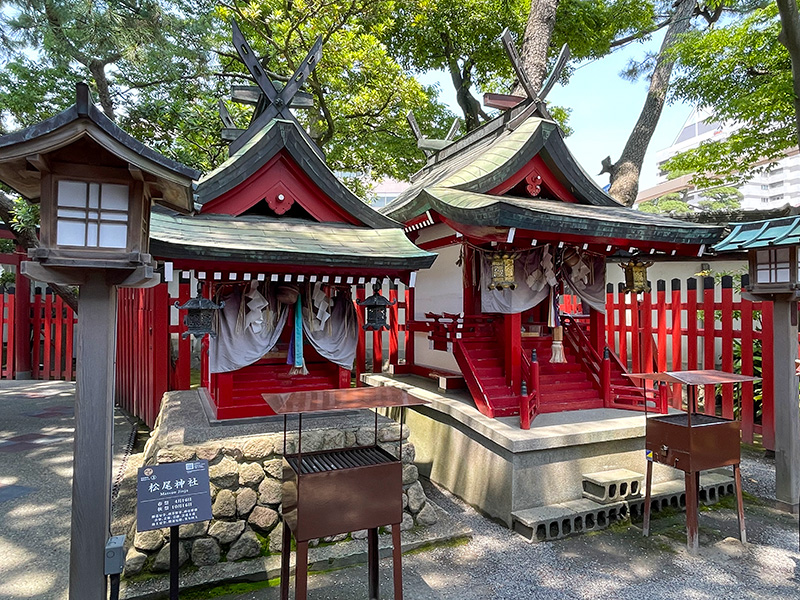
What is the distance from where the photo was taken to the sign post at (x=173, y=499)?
3650mm

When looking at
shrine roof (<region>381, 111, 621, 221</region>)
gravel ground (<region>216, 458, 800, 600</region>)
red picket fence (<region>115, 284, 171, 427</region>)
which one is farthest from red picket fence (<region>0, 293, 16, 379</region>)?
gravel ground (<region>216, 458, 800, 600</region>)

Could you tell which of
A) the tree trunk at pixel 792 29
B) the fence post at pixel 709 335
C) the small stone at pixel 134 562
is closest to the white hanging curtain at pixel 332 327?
the small stone at pixel 134 562

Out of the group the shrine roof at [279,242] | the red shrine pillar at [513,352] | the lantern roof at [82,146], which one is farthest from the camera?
the red shrine pillar at [513,352]

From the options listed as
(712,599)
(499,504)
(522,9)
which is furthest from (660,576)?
(522,9)

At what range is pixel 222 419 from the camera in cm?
621

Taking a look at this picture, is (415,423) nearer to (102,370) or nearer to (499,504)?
(499,504)

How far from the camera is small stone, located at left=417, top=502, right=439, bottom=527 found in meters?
5.71

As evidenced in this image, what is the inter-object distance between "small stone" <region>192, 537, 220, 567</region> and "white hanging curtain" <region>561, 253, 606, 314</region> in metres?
6.24

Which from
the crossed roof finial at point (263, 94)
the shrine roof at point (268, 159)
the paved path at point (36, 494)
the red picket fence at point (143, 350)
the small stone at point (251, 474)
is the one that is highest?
the crossed roof finial at point (263, 94)

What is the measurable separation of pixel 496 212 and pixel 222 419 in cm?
442

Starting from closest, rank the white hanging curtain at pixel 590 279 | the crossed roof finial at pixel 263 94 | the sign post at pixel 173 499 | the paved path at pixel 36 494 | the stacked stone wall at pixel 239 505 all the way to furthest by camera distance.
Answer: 1. the sign post at pixel 173 499
2. the paved path at pixel 36 494
3. the stacked stone wall at pixel 239 505
4. the crossed roof finial at pixel 263 94
5. the white hanging curtain at pixel 590 279

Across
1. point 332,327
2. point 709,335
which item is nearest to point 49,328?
point 332,327

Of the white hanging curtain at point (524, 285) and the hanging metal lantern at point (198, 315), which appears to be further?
the white hanging curtain at point (524, 285)

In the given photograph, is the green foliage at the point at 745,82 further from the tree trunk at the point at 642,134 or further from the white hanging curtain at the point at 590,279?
the white hanging curtain at the point at 590,279
